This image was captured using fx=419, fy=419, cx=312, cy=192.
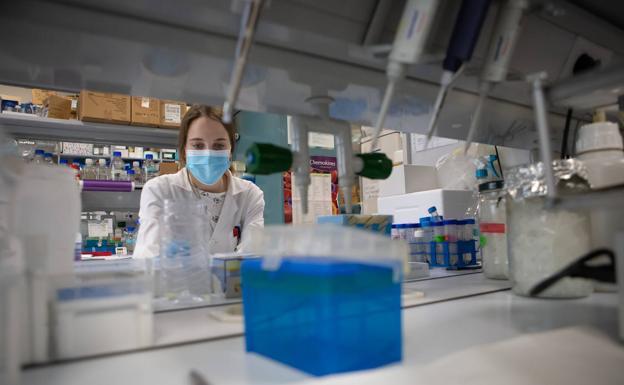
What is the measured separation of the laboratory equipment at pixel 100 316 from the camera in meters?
0.41

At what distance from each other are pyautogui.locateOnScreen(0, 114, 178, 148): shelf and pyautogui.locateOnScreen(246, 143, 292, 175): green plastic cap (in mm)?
2780

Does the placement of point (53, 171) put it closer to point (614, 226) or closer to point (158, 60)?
→ point (158, 60)

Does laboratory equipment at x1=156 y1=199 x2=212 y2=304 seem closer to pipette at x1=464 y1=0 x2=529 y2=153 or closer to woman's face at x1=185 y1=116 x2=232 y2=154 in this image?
pipette at x1=464 y1=0 x2=529 y2=153

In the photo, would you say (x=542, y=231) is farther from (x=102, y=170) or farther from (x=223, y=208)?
(x=102, y=170)

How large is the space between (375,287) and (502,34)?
0.44m

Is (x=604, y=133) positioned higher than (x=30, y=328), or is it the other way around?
(x=604, y=133)

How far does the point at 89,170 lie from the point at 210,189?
6.70 ft

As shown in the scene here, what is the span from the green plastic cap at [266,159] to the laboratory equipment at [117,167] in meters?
3.35

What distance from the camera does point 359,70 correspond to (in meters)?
0.70

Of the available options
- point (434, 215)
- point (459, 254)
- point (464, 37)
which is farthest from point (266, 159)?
point (434, 215)

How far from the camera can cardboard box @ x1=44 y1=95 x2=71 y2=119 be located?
287 cm

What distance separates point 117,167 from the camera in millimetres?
3633

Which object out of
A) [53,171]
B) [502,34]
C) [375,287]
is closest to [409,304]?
[375,287]

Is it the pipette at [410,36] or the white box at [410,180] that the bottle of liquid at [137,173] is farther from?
the pipette at [410,36]
